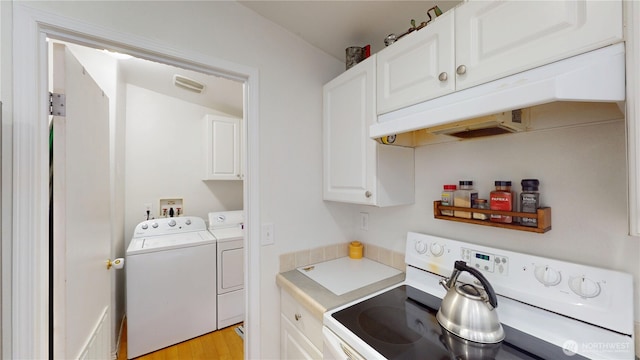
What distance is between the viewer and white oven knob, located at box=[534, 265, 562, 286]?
85cm

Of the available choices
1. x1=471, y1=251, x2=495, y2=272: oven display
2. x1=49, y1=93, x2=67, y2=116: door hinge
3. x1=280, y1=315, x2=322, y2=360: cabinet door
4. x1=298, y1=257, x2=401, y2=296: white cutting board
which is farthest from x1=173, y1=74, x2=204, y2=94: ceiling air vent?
x1=471, y1=251, x2=495, y2=272: oven display

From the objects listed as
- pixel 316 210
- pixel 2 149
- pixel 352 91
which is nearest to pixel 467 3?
pixel 352 91

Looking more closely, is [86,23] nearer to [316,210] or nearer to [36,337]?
[36,337]

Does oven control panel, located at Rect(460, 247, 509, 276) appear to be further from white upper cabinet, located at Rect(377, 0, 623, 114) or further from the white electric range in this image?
white upper cabinet, located at Rect(377, 0, 623, 114)

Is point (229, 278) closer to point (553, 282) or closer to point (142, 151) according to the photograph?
point (142, 151)

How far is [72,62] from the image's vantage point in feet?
3.38

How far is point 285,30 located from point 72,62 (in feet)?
3.39

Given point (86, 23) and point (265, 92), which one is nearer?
point (86, 23)

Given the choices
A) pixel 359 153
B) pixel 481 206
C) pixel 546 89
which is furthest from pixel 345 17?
pixel 481 206

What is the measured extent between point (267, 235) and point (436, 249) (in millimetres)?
905

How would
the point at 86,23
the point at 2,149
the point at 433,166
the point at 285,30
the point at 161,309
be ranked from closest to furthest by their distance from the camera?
the point at 2,149
the point at 86,23
the point at 433,166
the point at 285,30
the point at 161,309

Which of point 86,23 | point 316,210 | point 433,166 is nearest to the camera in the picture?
point 86,23

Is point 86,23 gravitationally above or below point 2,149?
above

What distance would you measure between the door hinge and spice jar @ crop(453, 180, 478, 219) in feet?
5.60
